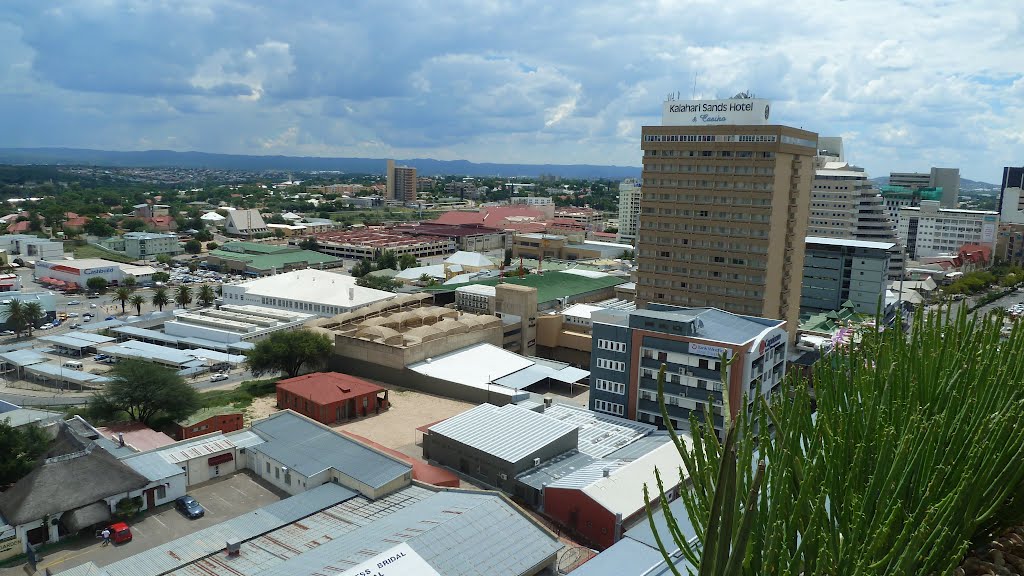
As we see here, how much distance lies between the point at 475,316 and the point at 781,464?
43.8m

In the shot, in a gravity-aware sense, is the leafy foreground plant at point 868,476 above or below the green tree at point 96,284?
above

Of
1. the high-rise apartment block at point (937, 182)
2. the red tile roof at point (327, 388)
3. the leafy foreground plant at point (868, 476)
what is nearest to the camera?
the leafy foreground plant at point (868, 476)

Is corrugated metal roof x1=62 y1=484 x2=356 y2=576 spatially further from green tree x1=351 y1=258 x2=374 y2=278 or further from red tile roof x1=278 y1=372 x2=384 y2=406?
green tree x1=351 y1=258 x2=374 y2=278

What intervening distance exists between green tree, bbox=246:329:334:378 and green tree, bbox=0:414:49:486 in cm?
1560

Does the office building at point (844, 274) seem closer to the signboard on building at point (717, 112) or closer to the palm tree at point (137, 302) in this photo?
the signboard on building at point (717, 112)

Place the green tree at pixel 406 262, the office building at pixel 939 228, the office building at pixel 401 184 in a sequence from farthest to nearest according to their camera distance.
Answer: the office building at pixel 401 184
the office building at pixel 939 228
the green tree at pixel 406 262

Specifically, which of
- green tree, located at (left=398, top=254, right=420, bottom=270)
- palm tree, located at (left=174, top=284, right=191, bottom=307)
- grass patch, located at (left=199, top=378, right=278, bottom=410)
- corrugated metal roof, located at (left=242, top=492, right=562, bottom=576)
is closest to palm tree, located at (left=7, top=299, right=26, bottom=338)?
palm tree, located at (left=174, top=284, right=191, bottom=307)

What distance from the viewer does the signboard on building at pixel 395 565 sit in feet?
63.1

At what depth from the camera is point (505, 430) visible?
3131cm

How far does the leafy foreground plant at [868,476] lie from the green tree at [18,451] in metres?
28.3

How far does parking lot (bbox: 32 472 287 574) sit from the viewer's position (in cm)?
2272

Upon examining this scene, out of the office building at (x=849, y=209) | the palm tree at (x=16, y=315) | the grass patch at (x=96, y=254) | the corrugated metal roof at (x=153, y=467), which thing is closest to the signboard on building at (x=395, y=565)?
the corrugated metal roof at (x=153, y=467)

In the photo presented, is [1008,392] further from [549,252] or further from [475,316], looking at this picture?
[549,252]

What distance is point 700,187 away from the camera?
1805 inches
